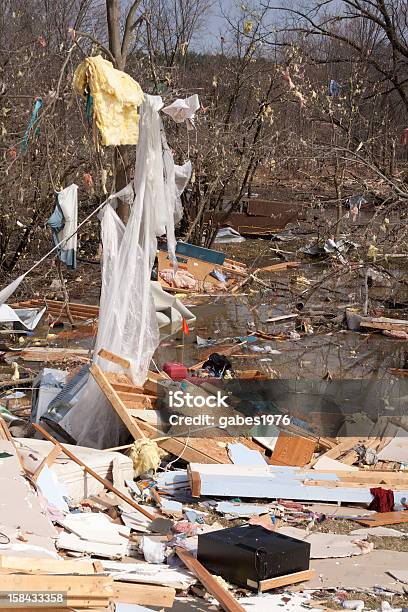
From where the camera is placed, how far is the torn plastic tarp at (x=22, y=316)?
35.1 ft

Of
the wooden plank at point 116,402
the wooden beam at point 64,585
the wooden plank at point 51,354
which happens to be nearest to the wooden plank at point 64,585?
the wooden beam at point 64,585

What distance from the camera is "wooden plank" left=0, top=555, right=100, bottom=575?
13.0 ft

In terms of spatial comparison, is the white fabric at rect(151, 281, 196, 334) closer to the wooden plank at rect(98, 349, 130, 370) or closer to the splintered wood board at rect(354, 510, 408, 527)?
A: the wooden plank at rect(98, 349, 130, 370)

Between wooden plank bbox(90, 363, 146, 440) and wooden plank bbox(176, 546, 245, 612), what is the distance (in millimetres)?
1681

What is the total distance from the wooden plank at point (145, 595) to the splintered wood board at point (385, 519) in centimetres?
215

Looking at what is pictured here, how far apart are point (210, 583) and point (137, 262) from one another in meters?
3.66

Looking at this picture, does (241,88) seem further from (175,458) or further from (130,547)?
(130,547)

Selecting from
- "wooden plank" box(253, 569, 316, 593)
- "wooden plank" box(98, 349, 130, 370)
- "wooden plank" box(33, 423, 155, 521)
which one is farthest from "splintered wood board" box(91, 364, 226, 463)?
"wooden plank" box(253, 569, 316, 593)

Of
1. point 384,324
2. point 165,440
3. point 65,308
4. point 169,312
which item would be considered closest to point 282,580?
point 165,440

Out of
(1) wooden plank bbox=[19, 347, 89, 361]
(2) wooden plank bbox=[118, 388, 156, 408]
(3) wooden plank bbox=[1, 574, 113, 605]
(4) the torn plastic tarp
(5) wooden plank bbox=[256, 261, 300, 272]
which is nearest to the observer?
(3) wooden plank bbox=[1, 574, 113, 605]

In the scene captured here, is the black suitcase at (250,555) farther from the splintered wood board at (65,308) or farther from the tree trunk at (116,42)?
the splintered wood board at (65,308)

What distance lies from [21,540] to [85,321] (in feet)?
23.1

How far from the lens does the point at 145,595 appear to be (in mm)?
4410

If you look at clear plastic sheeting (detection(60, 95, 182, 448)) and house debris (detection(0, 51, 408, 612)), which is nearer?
house debris (detection(0, 51, 408, 612))
